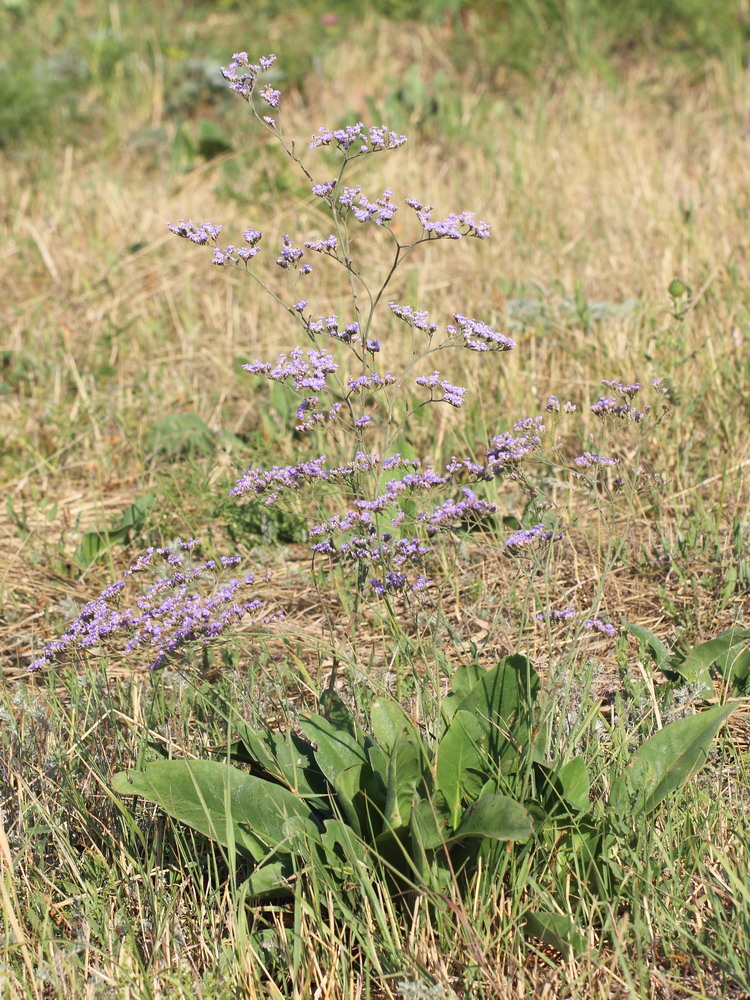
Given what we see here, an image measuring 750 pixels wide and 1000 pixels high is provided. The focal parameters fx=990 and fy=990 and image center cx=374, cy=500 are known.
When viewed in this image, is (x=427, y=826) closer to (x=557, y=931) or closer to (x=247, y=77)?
(x=557, y=931)

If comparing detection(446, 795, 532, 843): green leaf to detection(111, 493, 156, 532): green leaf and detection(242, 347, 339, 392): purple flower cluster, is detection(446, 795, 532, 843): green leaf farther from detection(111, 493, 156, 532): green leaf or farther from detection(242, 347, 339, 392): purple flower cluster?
detection(111, 493, 156, 532): green leaf

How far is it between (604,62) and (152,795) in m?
6.00

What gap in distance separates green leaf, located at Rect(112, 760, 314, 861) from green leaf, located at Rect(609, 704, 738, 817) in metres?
0.61

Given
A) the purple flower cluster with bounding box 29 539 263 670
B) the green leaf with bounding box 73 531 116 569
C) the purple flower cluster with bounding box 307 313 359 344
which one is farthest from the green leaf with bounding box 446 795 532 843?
the green leaf with bounding box 73 531 116 569

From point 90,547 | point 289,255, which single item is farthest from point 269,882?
point 90,547

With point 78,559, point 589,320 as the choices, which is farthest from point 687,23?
point 78,559

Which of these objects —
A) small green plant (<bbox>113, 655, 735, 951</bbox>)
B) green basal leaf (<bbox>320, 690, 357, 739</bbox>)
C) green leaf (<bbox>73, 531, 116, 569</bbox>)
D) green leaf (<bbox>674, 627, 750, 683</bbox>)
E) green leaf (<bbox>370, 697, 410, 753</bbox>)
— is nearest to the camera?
small green plant (<bbox>113, 655, 735, 951</bbox>)

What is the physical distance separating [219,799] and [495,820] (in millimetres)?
527

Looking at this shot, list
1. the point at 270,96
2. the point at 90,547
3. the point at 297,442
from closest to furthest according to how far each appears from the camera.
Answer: the point at 270,96, the point at 90,547, the point at 297,442

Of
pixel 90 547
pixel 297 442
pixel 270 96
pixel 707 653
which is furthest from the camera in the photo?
pixel 297 442

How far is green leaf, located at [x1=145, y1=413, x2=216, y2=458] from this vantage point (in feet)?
12.0

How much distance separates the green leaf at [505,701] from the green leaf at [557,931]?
315mm

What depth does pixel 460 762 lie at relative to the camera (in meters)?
1.87

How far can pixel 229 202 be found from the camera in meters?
5.35
